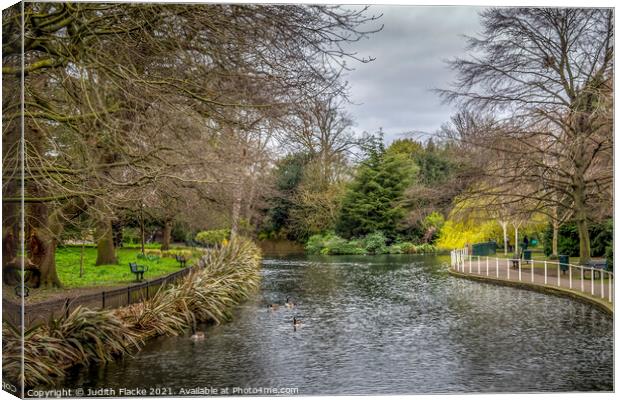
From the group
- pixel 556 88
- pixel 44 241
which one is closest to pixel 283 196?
pixel 44 241

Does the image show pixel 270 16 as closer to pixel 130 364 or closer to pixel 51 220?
pixel 51 220

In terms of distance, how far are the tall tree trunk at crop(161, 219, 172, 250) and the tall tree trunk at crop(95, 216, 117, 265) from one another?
0.82 metres

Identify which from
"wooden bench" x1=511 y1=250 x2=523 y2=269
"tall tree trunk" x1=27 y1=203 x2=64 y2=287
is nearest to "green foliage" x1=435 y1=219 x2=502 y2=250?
"wooden bench" x1=511 y1=250 x2=523 y2=269

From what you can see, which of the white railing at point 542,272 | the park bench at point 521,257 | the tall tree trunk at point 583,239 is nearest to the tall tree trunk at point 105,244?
the white railing at point 542,272

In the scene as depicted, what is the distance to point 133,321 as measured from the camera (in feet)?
27.0

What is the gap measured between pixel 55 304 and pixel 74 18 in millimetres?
3056

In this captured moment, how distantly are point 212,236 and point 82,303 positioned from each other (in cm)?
228

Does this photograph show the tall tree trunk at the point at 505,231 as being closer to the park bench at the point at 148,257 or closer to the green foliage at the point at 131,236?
the park bench at the point at 148,257

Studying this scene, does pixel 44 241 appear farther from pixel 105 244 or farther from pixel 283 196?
pixel 283 196

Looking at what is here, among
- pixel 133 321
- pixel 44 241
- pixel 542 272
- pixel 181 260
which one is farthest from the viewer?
pixel 542 272

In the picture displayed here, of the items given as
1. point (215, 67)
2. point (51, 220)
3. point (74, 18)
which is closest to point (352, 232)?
point (215, 67)

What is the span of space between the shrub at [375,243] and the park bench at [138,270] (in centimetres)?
290

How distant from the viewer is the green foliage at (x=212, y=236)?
30.6 ft

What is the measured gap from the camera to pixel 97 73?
6.49m
